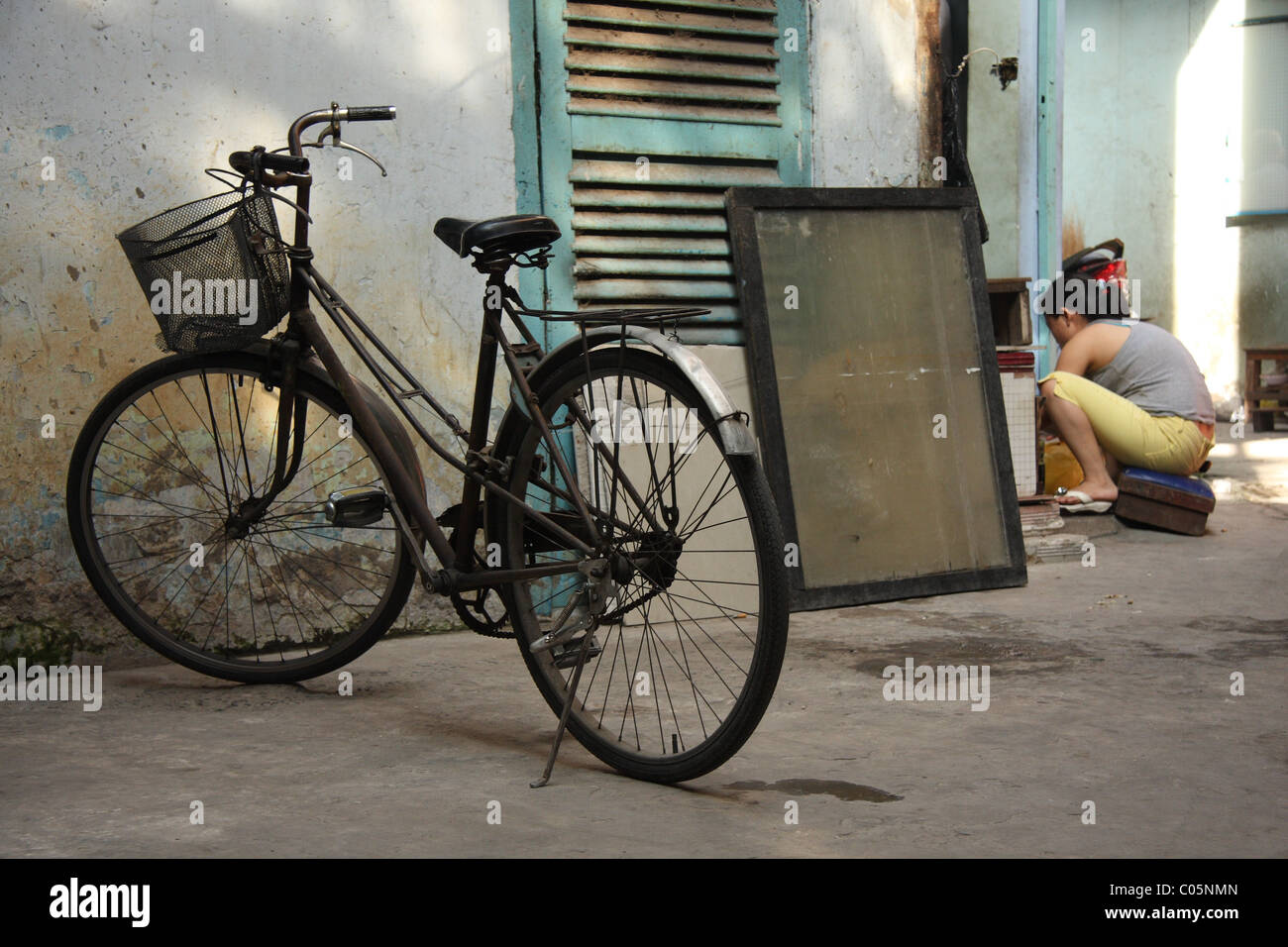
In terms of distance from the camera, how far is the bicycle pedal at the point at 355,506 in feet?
10.4

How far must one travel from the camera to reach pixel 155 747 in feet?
9.71

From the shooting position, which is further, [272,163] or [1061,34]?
[1061,34]

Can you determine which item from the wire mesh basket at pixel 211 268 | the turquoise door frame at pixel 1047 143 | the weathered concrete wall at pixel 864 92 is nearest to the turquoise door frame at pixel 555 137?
the weathered concrete wall at pixel 864 92

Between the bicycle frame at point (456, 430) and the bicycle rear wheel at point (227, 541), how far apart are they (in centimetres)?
30

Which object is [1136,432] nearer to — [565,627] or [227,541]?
[565,627]

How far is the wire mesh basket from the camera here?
10.2ft

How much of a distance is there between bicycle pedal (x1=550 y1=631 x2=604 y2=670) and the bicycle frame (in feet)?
0.52

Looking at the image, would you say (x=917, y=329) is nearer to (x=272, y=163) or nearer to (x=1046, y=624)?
(x=1046, y=624)

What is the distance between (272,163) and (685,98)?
1838 millimetres

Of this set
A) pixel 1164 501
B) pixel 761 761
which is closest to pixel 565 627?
pixel 761 761

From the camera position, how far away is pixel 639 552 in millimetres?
2701

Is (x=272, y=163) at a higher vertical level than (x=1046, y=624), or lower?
higher
